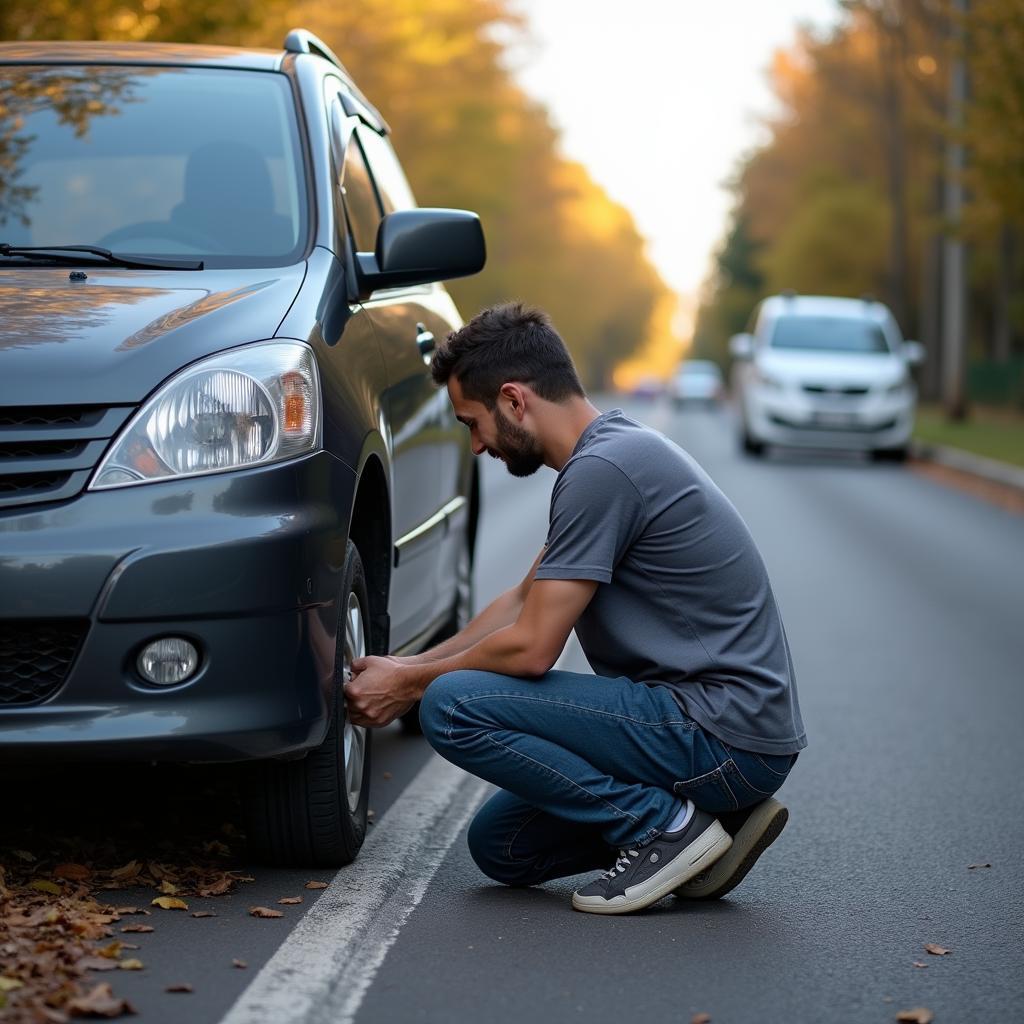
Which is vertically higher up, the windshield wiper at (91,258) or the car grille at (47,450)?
the windshield wiper at (91,258)

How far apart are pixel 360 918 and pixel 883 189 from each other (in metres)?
51.6

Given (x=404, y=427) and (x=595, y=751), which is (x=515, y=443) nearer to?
(x=595, y=751)

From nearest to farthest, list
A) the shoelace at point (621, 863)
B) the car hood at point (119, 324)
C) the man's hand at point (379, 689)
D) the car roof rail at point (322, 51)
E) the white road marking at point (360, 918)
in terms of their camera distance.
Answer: the white road marking at point (360, 918) < the car hood at point (119, 324) < the shoelace at point (621, 863) < the man's hand at point (379, 689) < the car roof rail at point (322, 51)

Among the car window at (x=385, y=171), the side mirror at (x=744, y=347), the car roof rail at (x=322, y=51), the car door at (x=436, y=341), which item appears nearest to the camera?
the car door at (x=436, y=341)

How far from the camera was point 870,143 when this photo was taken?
2095 inches

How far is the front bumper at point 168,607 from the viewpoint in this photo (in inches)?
160

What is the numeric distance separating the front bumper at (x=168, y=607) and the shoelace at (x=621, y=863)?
0.83 meters

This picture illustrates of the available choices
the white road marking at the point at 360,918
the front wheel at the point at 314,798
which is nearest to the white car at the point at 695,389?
the white road marking at the point at 360,918

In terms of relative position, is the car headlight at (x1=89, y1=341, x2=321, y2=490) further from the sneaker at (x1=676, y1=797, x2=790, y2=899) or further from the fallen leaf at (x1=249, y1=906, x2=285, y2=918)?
the sneaker at (x1=676, y1=797, x2=790, y2=899)

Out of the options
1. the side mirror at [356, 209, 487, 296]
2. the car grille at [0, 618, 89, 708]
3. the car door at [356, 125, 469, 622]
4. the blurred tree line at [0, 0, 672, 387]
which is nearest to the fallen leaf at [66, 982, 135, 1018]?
the car grille at [0, 618, 89, 708]

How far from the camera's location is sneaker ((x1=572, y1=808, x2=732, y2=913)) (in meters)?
4.49

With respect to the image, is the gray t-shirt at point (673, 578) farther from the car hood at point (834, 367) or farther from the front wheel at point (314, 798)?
the car hood at point (834, 367)

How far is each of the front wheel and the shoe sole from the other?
59 cm

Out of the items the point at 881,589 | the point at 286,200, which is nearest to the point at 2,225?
the point at 286,200
